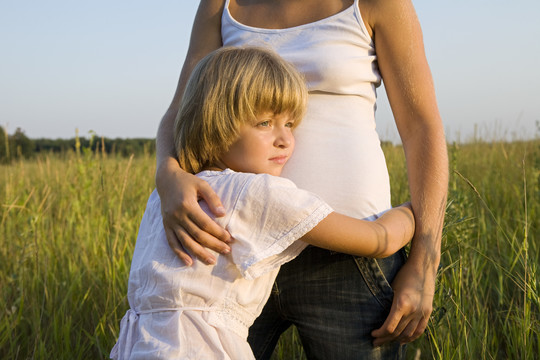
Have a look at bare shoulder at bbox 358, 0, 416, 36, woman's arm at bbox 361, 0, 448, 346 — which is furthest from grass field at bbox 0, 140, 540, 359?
bare shoulder at bbox 358, 0, 416, 36

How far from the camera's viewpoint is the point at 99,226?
316 centimetres

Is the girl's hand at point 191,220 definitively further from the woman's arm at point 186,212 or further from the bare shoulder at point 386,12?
the bare shoulder at point 386,12

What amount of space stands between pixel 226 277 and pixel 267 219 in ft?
0.53

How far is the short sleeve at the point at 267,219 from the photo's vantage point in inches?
41.6

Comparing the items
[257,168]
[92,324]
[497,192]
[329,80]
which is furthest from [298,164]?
[497,192]

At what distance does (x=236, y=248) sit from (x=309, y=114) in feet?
1.35

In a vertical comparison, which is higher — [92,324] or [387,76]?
[387,76]

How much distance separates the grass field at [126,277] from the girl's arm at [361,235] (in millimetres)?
327

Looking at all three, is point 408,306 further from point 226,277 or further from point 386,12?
point 386,12

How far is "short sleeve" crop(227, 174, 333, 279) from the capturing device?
106cm

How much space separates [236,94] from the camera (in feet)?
3.99

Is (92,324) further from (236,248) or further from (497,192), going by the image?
(497,192)

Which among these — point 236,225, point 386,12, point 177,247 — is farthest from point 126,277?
point 386,12

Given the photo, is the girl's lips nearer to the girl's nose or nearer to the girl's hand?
the girl's nose
